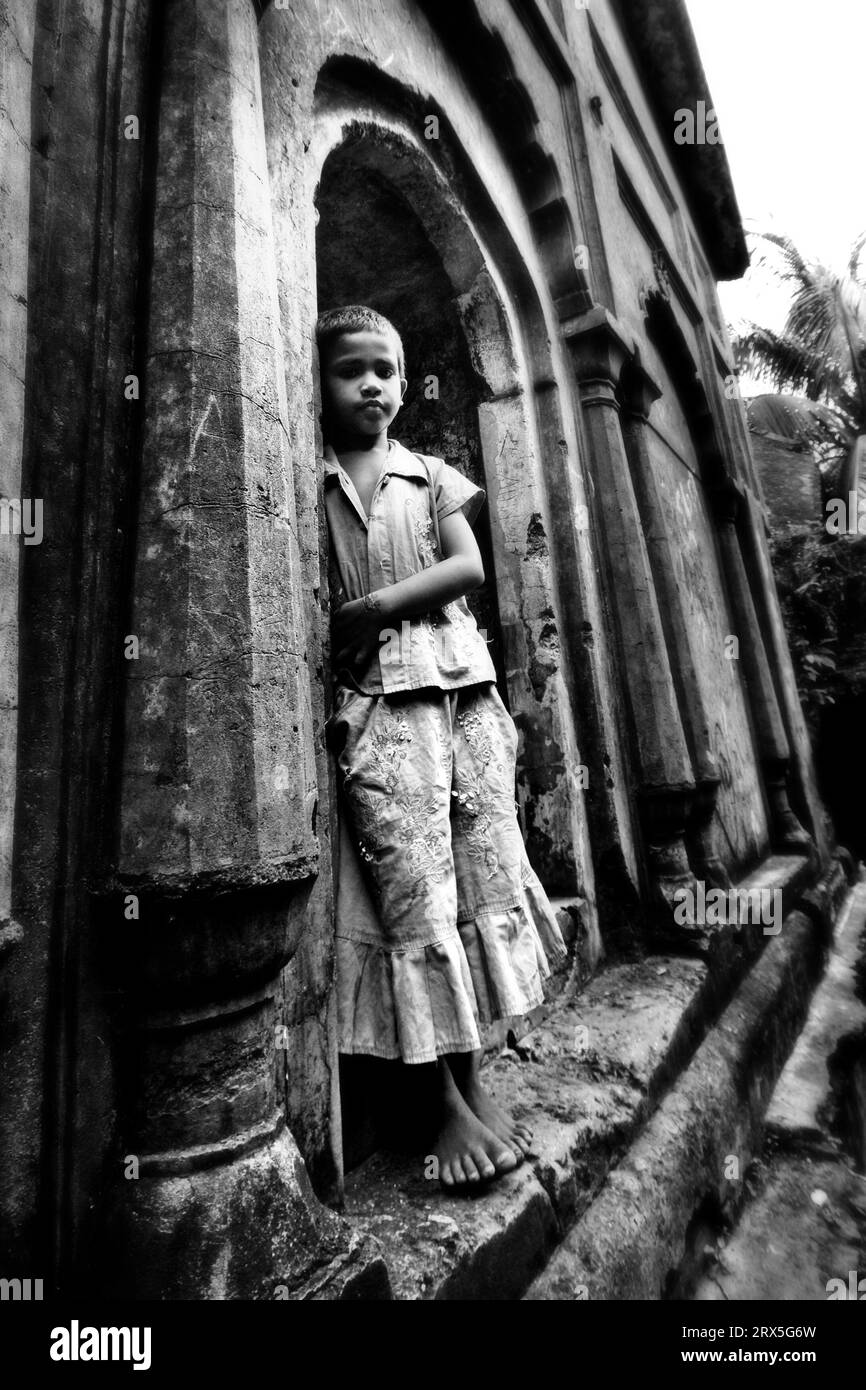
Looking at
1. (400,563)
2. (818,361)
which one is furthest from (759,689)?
(818,361)

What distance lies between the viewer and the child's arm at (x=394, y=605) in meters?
1.49

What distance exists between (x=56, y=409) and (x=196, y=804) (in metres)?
0.56

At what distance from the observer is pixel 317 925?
1.26 meters

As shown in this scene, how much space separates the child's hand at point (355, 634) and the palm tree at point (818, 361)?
1135cm

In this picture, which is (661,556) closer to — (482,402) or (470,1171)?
(482,402)

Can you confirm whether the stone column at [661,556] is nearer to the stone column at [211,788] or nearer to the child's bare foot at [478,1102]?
the child's bare foot at [478,1102]

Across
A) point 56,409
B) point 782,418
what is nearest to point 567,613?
point 56,409

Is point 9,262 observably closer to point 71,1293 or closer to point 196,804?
point 196,804

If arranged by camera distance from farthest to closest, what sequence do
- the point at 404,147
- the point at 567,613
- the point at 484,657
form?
1. the point at 567,613
2. the point at 404,147
3. the point at 484,657

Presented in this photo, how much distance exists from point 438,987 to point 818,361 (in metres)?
14.1

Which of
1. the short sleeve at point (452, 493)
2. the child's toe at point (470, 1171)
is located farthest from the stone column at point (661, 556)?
the child's toe at point (470, 1171)

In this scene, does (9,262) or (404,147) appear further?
(404,147)

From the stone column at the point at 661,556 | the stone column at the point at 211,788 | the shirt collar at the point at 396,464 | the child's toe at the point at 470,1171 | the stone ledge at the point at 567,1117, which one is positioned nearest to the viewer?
the stone column at the point at 211,788

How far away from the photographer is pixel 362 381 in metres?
1.64
